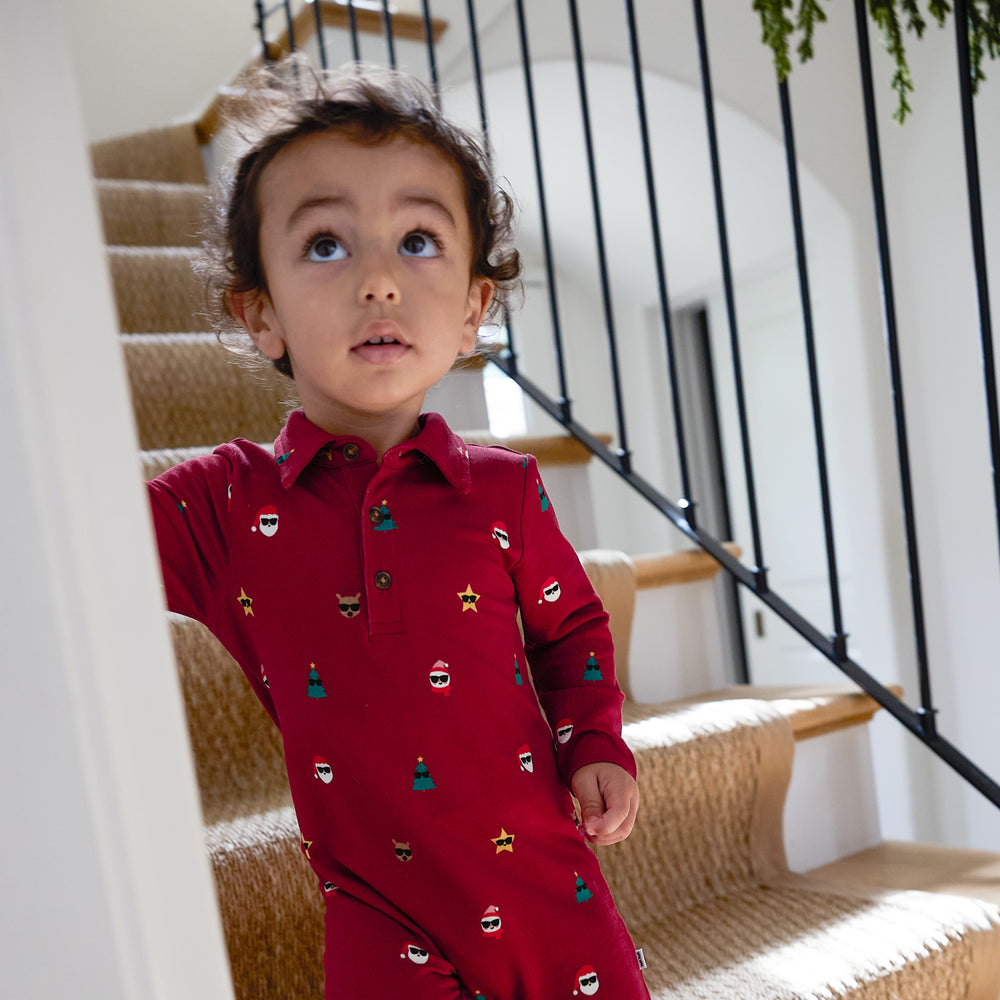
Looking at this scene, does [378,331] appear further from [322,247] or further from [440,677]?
[440,677]

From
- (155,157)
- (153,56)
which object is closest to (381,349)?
(155,157)

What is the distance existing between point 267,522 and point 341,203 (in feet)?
0.80

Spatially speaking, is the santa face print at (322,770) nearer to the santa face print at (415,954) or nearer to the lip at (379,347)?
the santa face print at (415,954)

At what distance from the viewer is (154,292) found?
71.4 inches

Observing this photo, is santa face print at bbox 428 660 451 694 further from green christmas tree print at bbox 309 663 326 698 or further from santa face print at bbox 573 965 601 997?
santa face print at bbox 573 965 601 997

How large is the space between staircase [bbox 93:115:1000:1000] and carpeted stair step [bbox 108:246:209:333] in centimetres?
32

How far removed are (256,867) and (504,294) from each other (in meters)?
0.57

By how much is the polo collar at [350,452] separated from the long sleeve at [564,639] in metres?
0.07

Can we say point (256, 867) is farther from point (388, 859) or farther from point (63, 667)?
point (63, 667)

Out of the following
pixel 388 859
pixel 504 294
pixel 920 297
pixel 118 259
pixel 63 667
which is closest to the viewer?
pixel 63 667

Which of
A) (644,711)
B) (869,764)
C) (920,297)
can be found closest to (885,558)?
(920,297)

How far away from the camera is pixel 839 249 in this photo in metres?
2.47

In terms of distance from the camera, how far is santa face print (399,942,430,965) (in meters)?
0.67

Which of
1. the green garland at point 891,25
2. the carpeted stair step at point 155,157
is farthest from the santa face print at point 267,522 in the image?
the carpeted stair step at point 155,157
